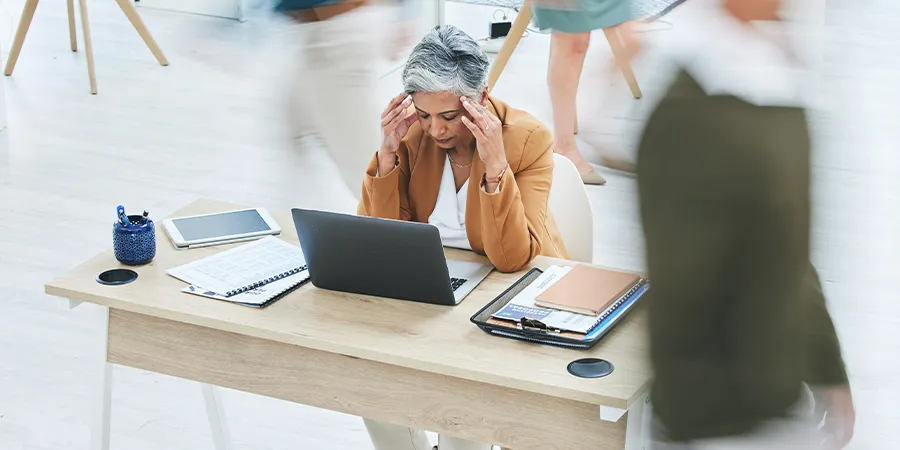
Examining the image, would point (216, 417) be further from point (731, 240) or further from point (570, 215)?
point (731, 240)

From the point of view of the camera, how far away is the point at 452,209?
264cm

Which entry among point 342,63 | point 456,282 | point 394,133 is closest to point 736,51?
point 342,63

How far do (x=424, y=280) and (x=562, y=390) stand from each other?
1.41 ft

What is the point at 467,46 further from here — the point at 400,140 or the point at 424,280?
the point at 424,280

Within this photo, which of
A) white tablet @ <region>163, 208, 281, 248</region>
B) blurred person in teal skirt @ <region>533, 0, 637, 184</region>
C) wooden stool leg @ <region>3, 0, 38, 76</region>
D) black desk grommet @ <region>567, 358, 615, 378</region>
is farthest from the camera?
wooden stool leg @ <region>3, 0, 38, 76</region>

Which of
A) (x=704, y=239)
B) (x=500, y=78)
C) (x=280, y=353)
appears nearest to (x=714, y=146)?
(x=704, y=239)

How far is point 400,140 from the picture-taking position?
8.59ft

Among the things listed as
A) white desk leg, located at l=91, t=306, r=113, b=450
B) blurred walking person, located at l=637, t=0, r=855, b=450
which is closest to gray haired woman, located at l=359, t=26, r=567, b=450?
white desk leg, located at l=91, t=306, r=113, b=450

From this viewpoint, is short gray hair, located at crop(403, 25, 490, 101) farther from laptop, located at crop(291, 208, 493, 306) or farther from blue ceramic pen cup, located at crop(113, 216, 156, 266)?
blue ceramic pen cup, located at crop(113, 216, 156, 266)

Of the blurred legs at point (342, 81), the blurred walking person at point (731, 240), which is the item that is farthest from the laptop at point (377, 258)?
the blurred legs at point (342, 81)

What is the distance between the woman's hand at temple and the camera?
2439 millimetres

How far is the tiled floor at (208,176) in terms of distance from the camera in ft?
1.82

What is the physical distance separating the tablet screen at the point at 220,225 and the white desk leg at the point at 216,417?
16.9 inches

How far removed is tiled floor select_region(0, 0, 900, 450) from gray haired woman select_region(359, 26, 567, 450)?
0.52ft
